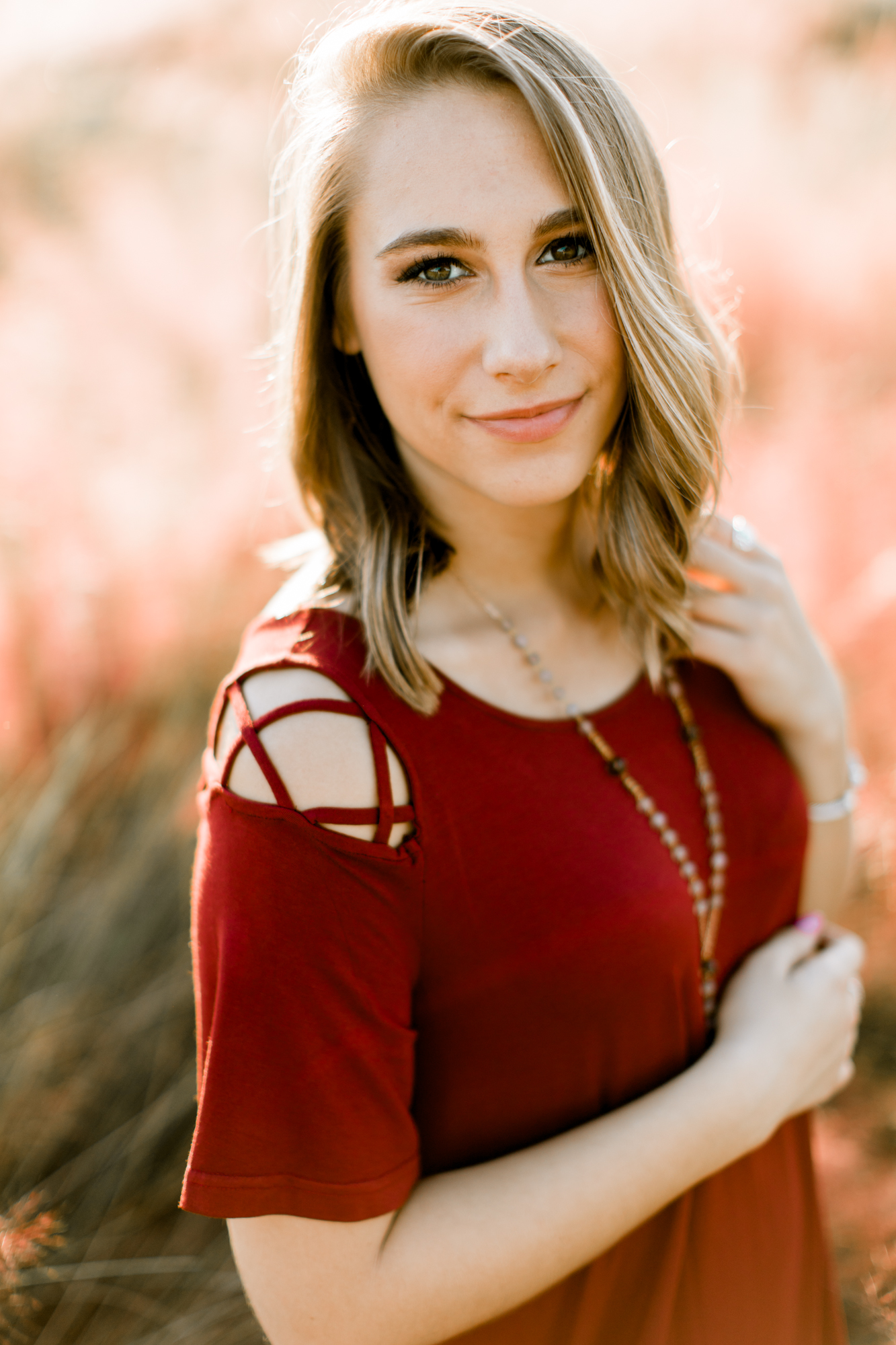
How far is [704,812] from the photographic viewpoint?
114 centimetres

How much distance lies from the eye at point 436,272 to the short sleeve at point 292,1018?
56 cm

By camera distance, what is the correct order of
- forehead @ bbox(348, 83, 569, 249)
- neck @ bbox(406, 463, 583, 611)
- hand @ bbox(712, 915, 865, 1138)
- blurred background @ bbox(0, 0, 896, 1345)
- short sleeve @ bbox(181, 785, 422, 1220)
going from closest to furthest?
1. short sleeve @ bbox(181, 785, 422, 1220)
2. forehead @ bbox(348, 83, 569, 249)
3. hand @ bbox(712, 915, 865, 1138)
4. neck @ bbox(406, 463, 583, 611)
5. blurred background @ bbox(0, 0, 896, 1345)

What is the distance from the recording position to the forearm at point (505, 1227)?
0.85 meters

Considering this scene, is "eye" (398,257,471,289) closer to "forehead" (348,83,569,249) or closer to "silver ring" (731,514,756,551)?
"forehead" (348,83,569,249)

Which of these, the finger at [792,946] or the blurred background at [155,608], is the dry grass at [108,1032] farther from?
the finger at [792,946]

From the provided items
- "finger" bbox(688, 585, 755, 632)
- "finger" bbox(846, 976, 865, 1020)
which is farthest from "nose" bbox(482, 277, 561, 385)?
"finger" bbox(846, 976, 865, 1020)

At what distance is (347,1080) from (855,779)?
936 millimetres

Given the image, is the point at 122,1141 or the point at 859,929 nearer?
the point at 122,1141

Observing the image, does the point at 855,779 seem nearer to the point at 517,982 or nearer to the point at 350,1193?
the point at 517,982

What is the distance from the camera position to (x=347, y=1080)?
826mm

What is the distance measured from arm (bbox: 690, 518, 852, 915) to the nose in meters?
0.42

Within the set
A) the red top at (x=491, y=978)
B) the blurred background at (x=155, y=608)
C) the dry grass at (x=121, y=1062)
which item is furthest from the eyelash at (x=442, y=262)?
the dry grass at (x=121, y=1062)

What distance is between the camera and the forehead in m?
0.92

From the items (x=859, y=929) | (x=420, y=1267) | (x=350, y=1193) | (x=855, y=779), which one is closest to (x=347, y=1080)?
(x=350, y=1193)
